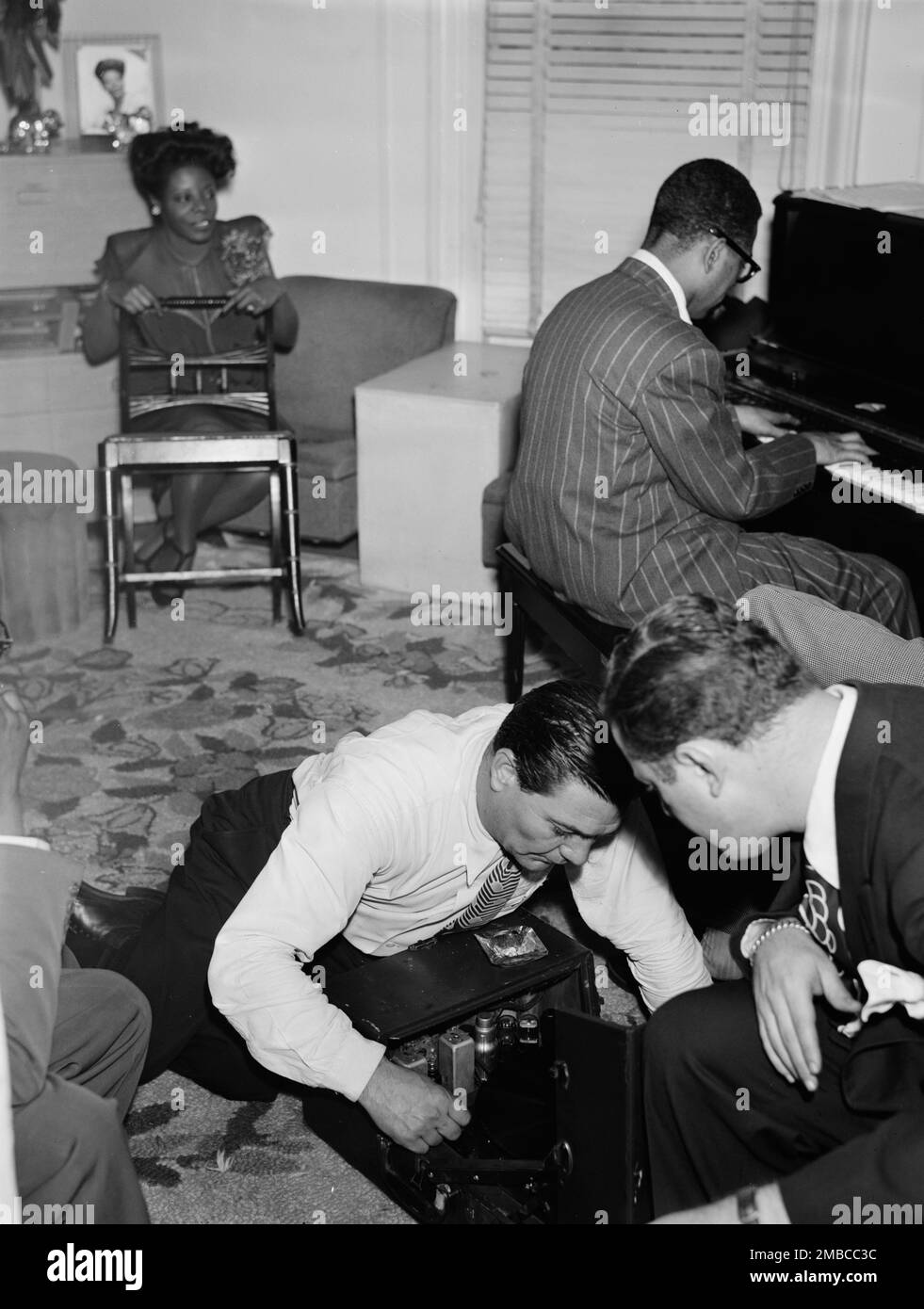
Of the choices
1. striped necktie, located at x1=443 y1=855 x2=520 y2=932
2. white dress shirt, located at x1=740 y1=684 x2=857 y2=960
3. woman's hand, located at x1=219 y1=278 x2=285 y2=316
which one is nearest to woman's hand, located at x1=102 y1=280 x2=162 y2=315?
woman's hand, located at x1=219 y1=278 x2=285 y2=316

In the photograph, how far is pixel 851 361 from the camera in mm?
3857

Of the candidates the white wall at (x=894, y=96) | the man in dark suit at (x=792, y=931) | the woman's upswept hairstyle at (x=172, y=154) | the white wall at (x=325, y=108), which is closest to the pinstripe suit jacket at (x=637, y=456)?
the man in dark suit at (x=792, y=931)

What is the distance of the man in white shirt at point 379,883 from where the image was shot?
2.15 metres

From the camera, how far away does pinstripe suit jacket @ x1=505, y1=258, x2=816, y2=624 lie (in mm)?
3014

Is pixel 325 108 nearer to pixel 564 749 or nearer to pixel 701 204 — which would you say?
pixel 701 204

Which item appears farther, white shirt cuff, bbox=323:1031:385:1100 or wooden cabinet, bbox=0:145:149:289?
wooden cabinet, bbox=0:145:149:289

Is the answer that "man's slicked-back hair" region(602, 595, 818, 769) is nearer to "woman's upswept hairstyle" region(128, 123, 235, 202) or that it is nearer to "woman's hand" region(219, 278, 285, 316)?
"woman's hand" region(219, 278, 285, 316)

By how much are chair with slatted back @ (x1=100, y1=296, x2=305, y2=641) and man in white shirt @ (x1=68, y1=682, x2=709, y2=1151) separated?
81.0 inches

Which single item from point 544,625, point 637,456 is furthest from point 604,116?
point 637,456

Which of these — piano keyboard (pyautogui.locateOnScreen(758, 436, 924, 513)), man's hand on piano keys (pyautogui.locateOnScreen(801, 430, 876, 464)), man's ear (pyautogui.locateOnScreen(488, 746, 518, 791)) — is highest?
man's hand on piano keys (pyautogui.locateOnScreen(801, 430, 876, 464))

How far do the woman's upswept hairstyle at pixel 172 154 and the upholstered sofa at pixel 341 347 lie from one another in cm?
55

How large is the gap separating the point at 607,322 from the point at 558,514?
43 centimetres

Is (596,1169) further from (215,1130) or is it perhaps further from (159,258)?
(159,258)

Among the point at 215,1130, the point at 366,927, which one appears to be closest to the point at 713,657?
the point at 366,927
